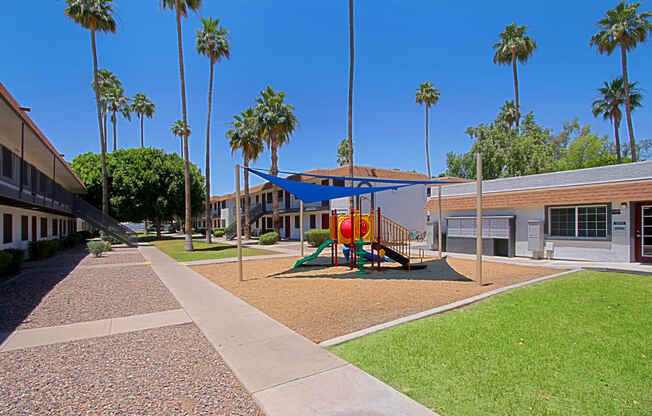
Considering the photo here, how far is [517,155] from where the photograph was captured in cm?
3244

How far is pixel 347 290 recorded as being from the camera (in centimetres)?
891

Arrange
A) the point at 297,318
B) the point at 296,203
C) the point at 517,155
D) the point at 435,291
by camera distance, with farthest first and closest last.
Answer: the point at 296,203 → the point at 517,155 → the point at 435,291 → the point at 297,318

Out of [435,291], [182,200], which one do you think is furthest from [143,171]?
[435,291]

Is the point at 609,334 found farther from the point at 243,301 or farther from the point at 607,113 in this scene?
the point at 607,113

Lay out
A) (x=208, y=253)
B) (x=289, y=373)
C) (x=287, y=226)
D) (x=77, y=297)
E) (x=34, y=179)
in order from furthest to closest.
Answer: (x=287, y=226), (x=208, y=253), (x=34, y=179), (x=77, y=297), (x=289, y=373)

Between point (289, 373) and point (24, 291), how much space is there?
9.73 meters

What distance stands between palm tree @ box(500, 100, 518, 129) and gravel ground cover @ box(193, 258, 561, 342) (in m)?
33.8

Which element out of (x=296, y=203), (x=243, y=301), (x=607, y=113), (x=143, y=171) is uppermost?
(x=607, y=113)

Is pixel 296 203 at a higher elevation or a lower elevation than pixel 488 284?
higher

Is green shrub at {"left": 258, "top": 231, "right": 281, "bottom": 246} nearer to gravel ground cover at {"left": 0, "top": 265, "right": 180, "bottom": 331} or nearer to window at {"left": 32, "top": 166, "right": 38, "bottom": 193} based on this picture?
gravel ground cover at {"left": 0, "top": 265, "right": 180, "bottom": 331}

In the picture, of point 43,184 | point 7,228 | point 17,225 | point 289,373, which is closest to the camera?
point 289,373

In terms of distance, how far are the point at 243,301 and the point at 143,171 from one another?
30478mm

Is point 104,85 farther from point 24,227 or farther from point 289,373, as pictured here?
point 289,373

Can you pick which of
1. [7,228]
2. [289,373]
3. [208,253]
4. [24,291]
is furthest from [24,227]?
[289,373]
